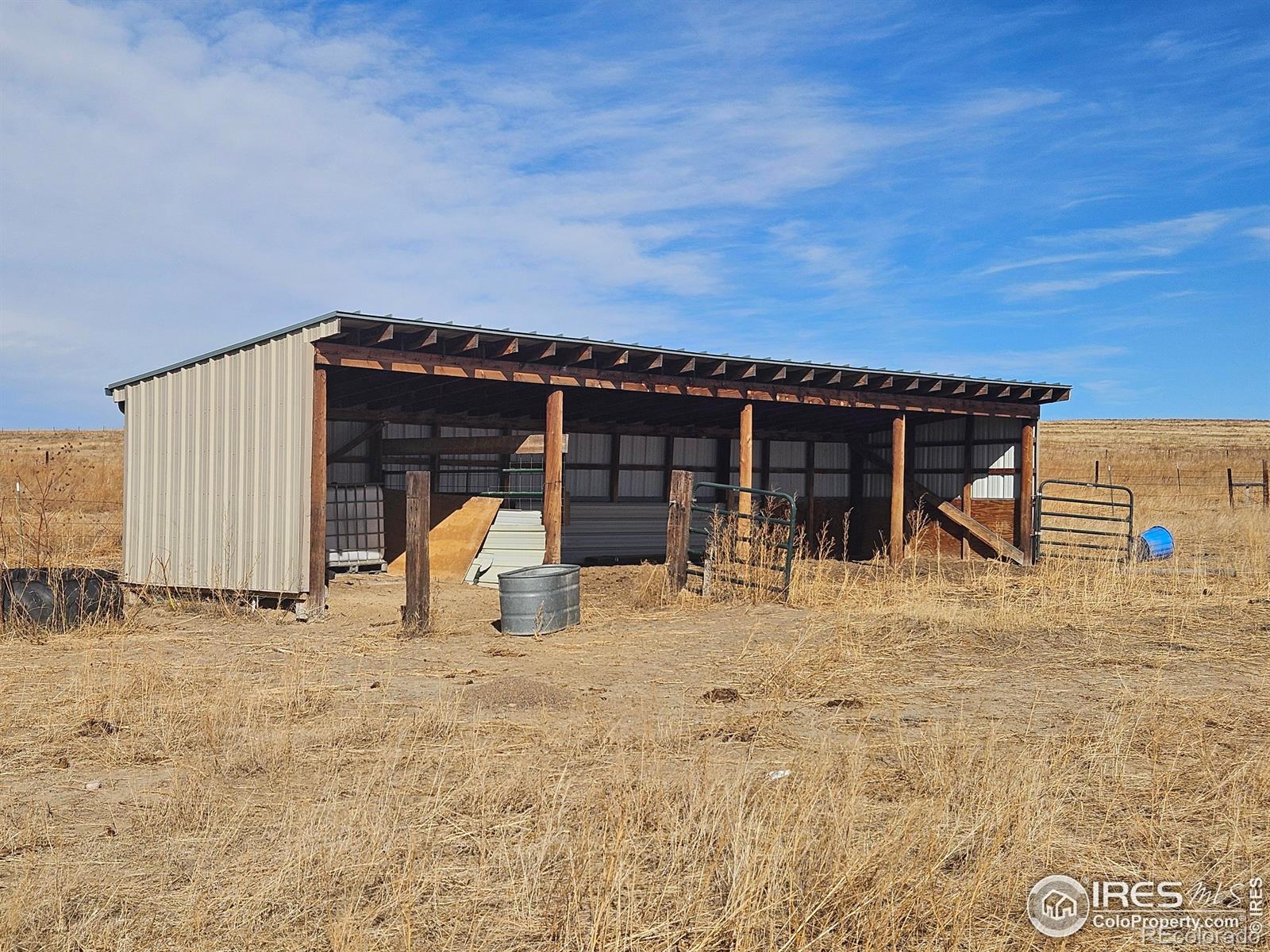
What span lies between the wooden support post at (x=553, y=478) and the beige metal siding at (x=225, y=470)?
128 inches

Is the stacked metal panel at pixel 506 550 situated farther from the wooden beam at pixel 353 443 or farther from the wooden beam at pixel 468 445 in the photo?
the wooden beam at pixel 353 443

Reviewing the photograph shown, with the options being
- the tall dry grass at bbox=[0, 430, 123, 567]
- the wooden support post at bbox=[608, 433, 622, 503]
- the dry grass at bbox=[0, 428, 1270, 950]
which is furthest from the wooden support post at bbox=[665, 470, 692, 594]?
the tall dry grass at bbox=[0, 430, 123, 567]

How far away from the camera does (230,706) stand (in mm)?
7043

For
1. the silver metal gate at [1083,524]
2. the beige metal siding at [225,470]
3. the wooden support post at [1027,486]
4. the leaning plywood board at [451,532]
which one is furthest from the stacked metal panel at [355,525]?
the wooden support post at [1027,486]

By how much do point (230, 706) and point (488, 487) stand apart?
1173 cm

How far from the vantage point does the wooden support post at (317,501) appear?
40.9 ft

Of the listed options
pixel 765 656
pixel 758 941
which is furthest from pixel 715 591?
pixel 758 941

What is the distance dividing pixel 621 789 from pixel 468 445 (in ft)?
39.5

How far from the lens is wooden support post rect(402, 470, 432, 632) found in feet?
36.1

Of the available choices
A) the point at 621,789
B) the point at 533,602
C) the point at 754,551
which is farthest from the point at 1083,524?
the point at 621,789

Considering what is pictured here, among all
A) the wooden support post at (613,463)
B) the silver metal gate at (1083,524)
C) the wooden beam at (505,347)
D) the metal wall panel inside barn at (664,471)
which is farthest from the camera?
the wooden support post at (613,463)

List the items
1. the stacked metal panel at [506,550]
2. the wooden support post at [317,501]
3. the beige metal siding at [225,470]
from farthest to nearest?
1. the stacked metal panel at [506,550]
2. the beige metal siding at [225,470]
3. the wooden support post at [317,501]

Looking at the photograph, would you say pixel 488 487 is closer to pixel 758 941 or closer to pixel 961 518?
pixel 961 518

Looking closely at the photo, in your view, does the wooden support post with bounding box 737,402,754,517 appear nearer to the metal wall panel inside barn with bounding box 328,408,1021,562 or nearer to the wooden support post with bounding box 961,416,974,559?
the metal wall panel inside barn with bounding box 328,408,1021,562
